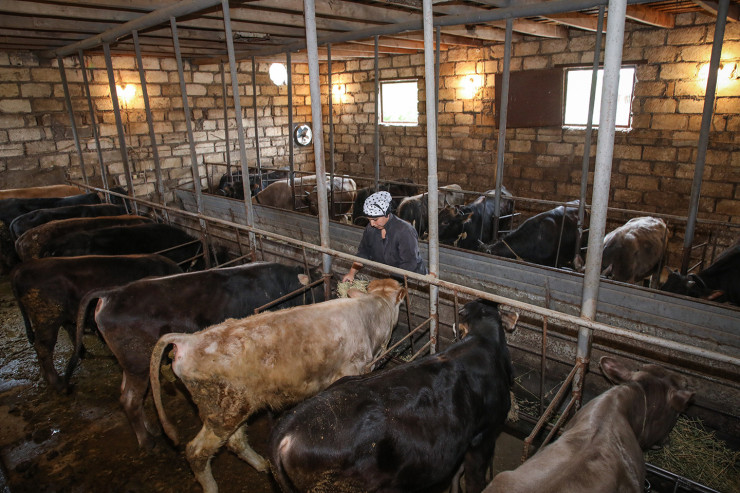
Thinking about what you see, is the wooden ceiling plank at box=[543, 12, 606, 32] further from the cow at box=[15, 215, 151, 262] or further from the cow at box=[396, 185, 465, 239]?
the cow at box=[15, 215, 151, 262]

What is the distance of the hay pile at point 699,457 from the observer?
311 cm

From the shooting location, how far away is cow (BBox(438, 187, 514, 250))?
7.83 m

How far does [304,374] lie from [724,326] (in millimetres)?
3127

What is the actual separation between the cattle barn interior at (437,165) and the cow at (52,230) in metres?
0.52

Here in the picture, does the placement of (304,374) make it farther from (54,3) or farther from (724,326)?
(54,3)

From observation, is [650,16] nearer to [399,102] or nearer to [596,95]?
[596,95]

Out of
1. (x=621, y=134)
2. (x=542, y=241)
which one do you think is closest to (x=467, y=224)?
(x=542, y=241)

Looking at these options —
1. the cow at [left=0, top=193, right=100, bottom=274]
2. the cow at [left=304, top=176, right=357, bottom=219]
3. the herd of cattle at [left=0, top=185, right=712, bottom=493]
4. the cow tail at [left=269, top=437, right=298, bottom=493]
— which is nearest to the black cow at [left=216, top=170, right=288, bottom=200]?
the cow at [left=304, top=176, right=357, bottom=219]

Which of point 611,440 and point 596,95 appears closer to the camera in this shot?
point 611,440

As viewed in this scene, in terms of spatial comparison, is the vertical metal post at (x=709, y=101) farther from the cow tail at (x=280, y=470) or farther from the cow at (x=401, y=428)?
the cow tail at (x=280, y=470)

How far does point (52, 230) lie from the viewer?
6.29 meters

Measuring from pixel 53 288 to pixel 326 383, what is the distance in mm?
3056

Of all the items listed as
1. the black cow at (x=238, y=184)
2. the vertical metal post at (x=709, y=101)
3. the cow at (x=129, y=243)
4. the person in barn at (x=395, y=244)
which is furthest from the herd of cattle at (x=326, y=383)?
the black cow at (x=238, y=184)

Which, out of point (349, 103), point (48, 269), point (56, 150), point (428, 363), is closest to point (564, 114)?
point (349, 103)
